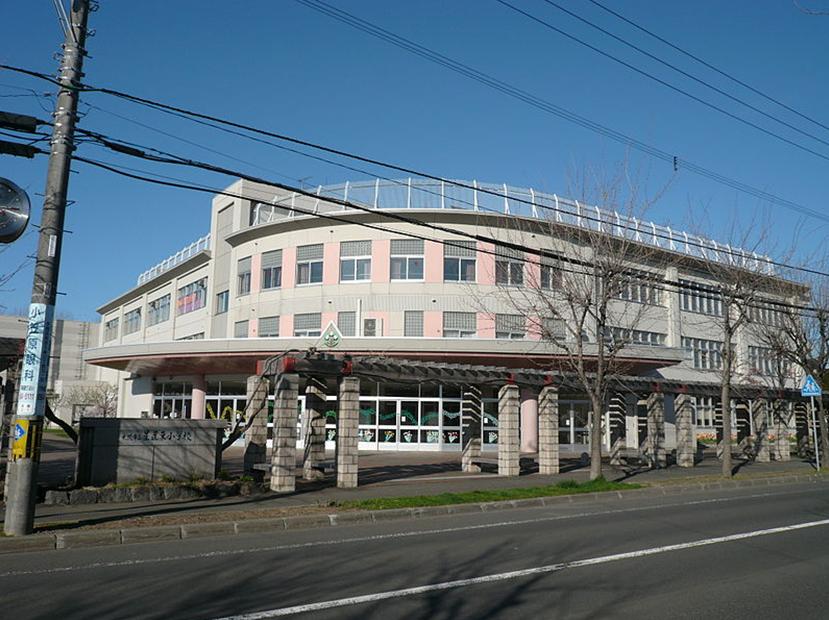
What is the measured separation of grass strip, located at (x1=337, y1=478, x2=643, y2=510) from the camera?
44.7 ft

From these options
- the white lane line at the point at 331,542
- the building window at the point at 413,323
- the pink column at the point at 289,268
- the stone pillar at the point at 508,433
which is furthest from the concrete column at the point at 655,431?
the pink column at the point at 289,268

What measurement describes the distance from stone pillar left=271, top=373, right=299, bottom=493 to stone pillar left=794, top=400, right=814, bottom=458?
25.4m

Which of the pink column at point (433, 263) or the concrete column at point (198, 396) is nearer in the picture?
the pink column at point (433, 263)

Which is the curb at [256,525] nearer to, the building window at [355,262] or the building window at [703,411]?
the building window at [355,262]

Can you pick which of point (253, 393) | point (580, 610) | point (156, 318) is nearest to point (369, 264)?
point (253, 393)

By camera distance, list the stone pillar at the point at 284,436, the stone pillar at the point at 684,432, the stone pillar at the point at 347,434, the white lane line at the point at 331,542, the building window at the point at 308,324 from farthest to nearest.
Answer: the building window at the point at 308,324 → the stone pillar at the point at 684,432 → the stone pillar at the point at 347,434 → the stone pillar at the point at 284,436 → the white lane line at the point at 331,542

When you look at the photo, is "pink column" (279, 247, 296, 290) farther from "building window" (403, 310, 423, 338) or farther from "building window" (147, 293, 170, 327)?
"building window" (147, 293, 170, 327)

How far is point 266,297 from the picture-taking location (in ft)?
122

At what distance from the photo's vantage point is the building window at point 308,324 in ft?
114

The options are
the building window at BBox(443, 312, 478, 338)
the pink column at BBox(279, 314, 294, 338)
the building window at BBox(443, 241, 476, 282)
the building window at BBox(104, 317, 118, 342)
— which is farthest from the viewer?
the building window at BBox(104, 317, 118, 342)

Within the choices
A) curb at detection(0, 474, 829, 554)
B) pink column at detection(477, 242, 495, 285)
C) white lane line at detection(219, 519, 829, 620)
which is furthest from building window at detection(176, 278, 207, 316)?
white lane line at detection(219, 519, 829, 620)

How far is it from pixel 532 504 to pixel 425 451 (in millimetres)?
18361

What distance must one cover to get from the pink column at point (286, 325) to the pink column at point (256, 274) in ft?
8.89

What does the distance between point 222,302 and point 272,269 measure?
18.3ft
